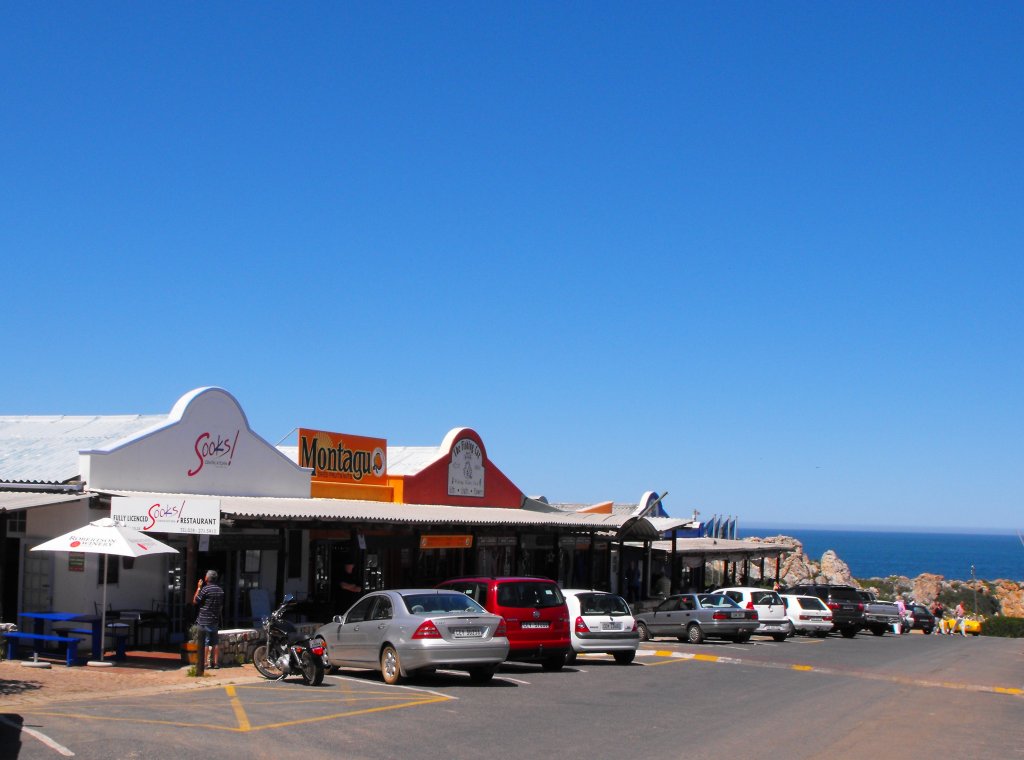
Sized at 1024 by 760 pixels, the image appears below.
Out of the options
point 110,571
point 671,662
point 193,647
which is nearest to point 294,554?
point 110,571

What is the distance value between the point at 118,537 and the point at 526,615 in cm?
656

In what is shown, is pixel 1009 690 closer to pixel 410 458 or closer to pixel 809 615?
pixel 809 615

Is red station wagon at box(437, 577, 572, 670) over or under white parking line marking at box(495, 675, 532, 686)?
over

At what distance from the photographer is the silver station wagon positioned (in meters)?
28.1

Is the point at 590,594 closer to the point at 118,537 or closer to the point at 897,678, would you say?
the point at 897,678

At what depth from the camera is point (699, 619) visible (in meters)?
28.2

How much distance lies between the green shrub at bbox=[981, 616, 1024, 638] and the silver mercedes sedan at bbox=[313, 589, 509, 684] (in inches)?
1516

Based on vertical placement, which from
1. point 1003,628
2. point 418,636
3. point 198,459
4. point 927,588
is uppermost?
point 198,459

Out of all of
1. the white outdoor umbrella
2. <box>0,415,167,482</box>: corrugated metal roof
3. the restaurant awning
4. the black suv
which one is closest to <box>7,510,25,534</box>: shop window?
<box>0,415,167,482</box>: corrugated metal roof

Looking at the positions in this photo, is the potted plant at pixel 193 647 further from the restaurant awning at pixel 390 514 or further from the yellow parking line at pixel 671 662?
the yellow parking line at pixel 671 662

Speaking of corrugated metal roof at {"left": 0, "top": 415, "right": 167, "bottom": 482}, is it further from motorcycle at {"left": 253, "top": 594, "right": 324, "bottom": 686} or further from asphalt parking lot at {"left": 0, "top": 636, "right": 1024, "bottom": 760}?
asphalt parking lot at {"left": 0, "top": 636, "right": 1024, "bottom": 760}

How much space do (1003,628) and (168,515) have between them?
4214cm

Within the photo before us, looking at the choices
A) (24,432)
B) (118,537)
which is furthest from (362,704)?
(24,432)

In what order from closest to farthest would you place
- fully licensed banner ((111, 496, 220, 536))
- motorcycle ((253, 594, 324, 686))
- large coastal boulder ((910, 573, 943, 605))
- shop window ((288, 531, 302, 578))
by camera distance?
motorcycle ((253, 594, 324, 686))
fully licensed banner ((111, 496, 220, 536))
shop window ((288, 531, 302, 578))
large coastal boulder ((910, 573, 943, 605))
